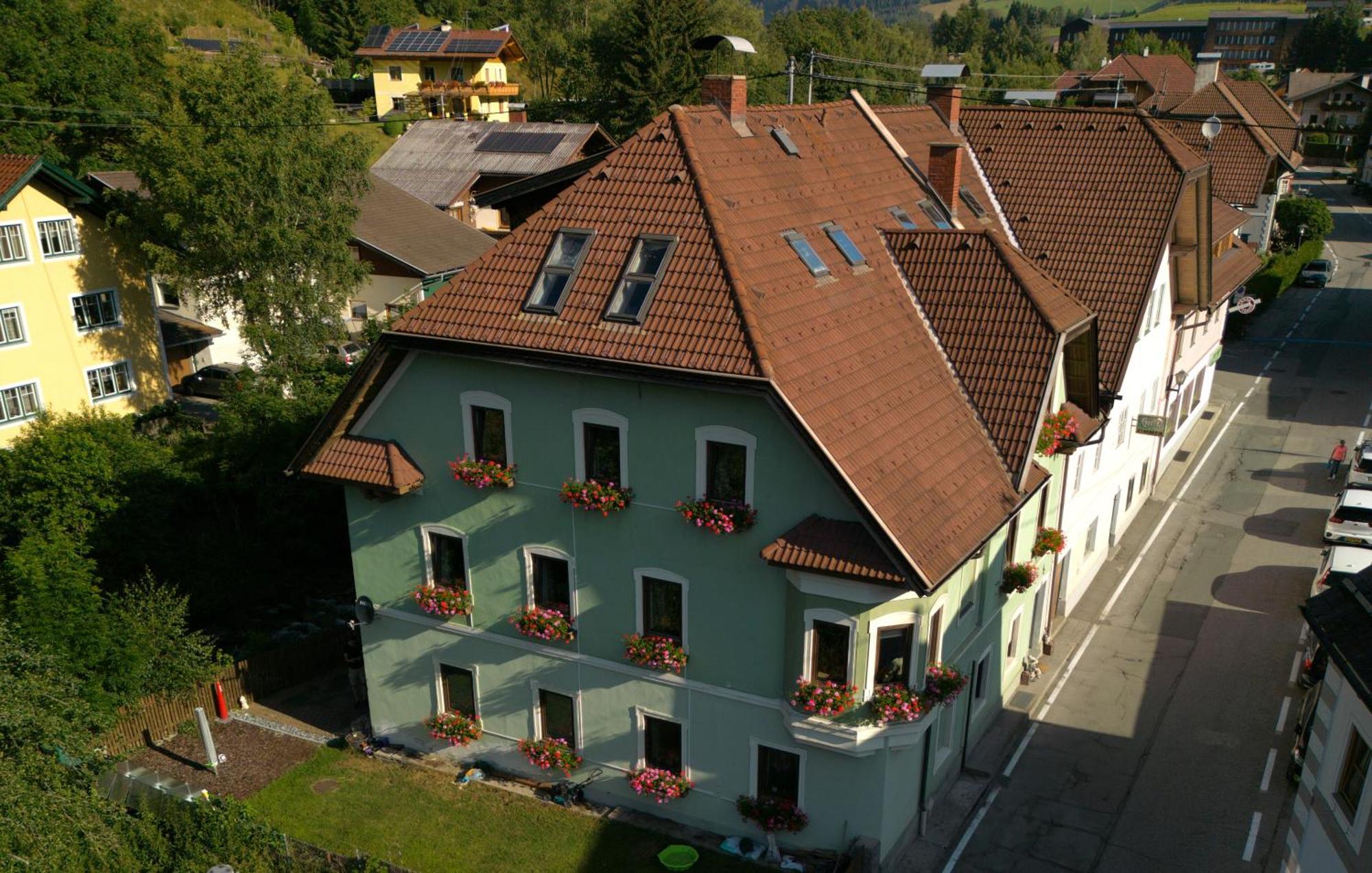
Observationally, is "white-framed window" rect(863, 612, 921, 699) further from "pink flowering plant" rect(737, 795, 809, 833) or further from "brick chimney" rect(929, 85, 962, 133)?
"brick chimney" rect(929, 85, 962, 133)

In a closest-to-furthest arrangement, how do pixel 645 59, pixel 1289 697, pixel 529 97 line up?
pixel 1289 697 → pixel 645 59 → pixel 529 97

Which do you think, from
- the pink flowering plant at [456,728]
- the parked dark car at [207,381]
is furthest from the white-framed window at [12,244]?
the pink flowering plant at [456,728]

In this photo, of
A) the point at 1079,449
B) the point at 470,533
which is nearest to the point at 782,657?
the point at 470,533

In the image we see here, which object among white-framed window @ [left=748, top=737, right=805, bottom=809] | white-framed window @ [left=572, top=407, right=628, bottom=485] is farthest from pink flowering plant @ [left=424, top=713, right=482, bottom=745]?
white-framed window @ [left=572, top=407, right=628, bottom=485]

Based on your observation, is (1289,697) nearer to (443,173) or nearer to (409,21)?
(443,173)

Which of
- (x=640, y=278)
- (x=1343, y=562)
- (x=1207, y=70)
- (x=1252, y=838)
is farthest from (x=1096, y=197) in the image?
(x=1207, y=70)

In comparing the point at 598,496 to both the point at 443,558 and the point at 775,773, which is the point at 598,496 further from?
the point at 775,773
